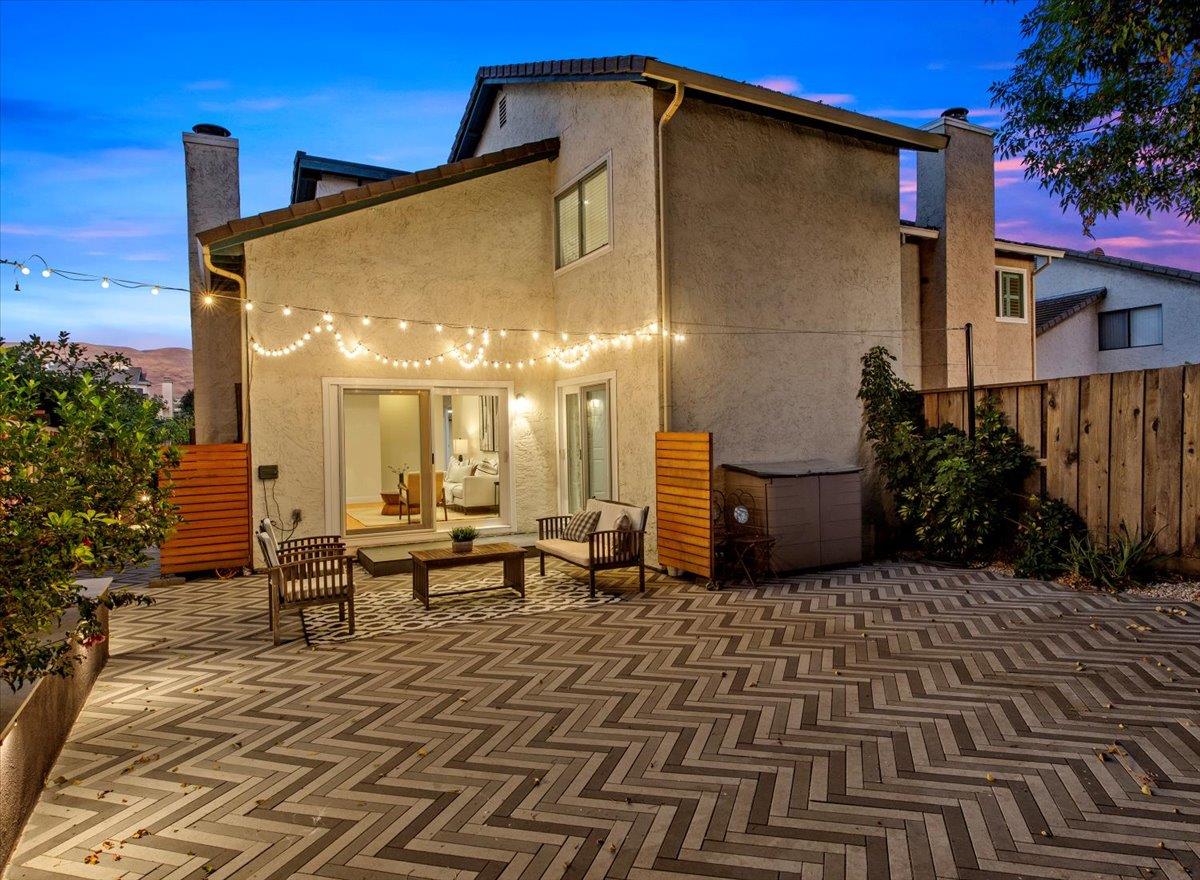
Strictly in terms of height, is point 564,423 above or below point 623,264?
below

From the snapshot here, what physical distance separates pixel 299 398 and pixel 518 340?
305 centimetres

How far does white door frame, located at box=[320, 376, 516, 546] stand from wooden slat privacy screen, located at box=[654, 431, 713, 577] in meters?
2.88

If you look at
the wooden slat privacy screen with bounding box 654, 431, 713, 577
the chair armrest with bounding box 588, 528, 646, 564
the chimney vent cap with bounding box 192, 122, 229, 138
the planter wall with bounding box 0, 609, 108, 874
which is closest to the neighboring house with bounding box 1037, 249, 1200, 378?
the wooden slat privacy screen with bounding box 654, 431, 713, 577

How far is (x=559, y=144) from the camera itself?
9.16 meters

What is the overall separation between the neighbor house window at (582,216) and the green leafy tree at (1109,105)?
16.8 feet

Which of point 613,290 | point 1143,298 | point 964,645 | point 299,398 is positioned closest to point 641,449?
point 613,290

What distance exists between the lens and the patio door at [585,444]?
8336mm

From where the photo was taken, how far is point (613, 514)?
718 cm

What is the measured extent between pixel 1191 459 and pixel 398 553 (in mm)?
8486

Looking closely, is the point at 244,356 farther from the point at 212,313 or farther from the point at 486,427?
the point at 486,427

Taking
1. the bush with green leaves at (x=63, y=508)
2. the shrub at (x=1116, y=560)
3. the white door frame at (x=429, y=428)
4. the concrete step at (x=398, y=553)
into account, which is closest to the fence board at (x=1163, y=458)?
the shrub at (x=1116, y=560)

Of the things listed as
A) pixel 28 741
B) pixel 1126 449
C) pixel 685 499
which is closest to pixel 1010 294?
pixel 1126 449

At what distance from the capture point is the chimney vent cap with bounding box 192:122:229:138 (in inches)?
351

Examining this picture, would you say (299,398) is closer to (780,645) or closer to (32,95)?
(780,645)
